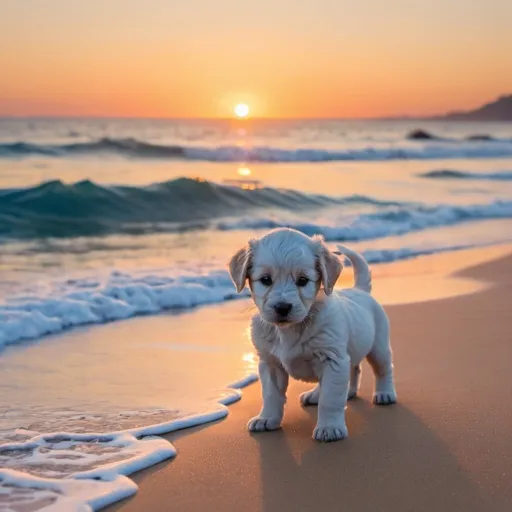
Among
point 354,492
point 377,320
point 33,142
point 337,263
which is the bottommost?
point 354,492

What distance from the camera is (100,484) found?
4340mm

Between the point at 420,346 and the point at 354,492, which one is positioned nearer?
the point at 354,492

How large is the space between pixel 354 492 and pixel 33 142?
2709cm

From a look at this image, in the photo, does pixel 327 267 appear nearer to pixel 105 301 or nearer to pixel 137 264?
pixel 105 301

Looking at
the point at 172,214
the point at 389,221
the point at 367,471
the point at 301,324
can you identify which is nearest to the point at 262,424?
the point at 301,324

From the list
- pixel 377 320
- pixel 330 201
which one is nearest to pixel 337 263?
pixel 377 320

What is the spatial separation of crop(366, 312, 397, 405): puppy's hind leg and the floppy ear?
46.5 inches

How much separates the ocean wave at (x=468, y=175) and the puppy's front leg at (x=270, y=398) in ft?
80.9

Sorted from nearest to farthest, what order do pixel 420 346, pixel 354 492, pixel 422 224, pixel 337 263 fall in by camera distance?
1. pixel 354 492
2. pixel 337 263
3. pixel 420 346
4. pixel 422 224

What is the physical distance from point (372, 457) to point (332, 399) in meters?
0.40

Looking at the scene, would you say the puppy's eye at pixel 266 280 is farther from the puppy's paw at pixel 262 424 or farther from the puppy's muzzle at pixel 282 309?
the puppy's paw at pixel 262 424

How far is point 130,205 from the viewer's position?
58.6ft

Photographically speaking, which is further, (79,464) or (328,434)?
(328,434)

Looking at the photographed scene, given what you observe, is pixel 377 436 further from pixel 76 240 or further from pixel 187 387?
pixel 76 240
